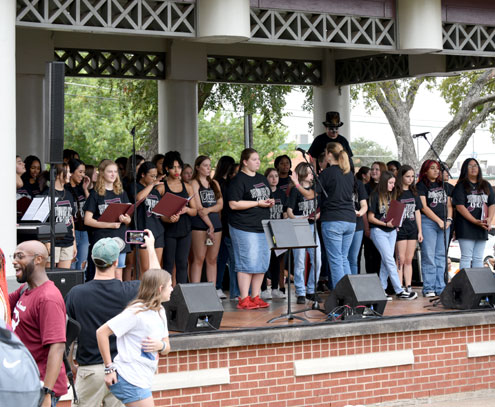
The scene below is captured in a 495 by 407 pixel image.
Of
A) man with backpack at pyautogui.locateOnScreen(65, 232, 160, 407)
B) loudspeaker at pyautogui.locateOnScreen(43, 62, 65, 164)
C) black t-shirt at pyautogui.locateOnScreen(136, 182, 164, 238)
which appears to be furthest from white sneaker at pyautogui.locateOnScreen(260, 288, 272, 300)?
man with backpack at pyautogui.locateOnScreen(65, 232, 160, 407)

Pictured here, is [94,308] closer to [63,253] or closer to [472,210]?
[63,253]

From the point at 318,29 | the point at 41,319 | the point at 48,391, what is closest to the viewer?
the point at 48,391

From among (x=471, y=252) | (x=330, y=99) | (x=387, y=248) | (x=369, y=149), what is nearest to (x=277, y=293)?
(x=387, y=248)

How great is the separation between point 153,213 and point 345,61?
27.6 ft

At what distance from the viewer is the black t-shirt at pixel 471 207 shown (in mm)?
12383

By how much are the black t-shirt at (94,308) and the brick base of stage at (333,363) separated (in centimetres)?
245

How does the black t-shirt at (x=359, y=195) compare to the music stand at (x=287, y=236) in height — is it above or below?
above

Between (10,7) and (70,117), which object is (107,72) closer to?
(10,7)

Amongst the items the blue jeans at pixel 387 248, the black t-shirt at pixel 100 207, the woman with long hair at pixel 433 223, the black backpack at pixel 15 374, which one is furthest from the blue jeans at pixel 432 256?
the black backpack at pixel 15 374

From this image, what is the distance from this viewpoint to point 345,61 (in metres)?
18.4

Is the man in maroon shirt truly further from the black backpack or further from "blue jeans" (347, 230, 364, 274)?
"blue jeans" (347, 230, 364, 274)

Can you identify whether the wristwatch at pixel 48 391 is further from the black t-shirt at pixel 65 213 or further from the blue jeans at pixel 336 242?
the blue jeans at pixel 336 242

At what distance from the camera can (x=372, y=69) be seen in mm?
17859

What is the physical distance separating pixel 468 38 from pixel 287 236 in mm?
4667
